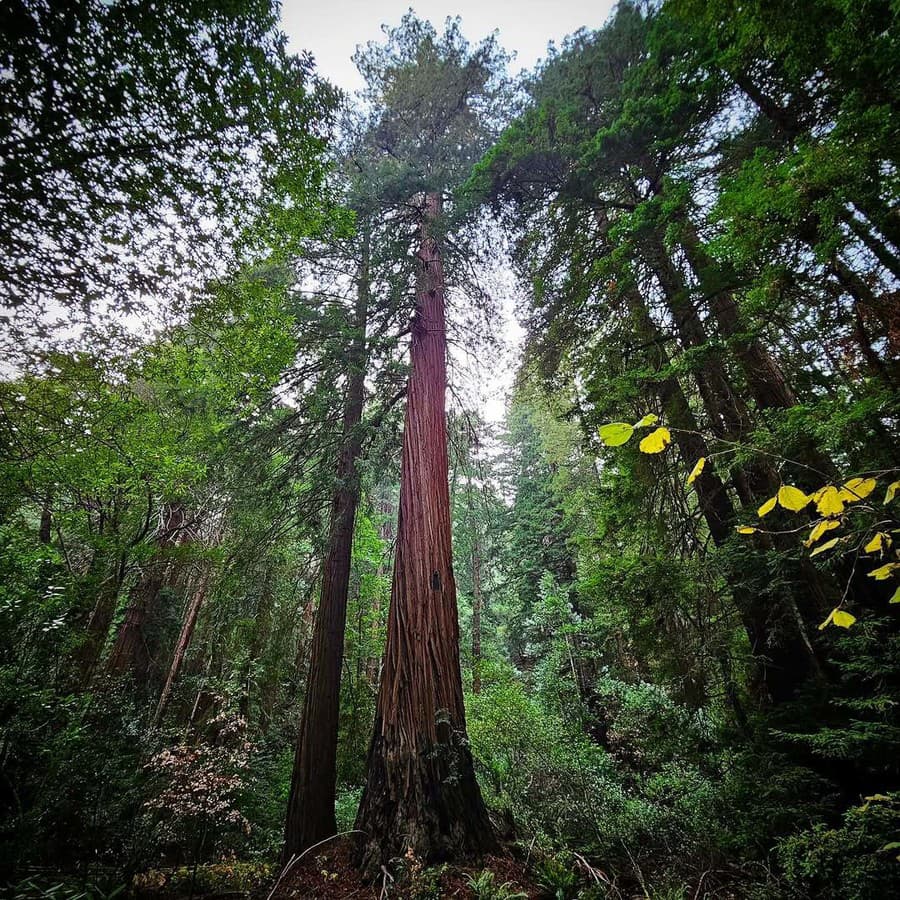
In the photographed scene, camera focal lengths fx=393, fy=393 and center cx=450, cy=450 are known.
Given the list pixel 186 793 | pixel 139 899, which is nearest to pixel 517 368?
pixel 186 793

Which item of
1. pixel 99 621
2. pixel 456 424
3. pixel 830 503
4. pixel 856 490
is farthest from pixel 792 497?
pixel 99 621

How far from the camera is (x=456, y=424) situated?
6.80 m

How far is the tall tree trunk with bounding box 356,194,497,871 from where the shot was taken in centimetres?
293

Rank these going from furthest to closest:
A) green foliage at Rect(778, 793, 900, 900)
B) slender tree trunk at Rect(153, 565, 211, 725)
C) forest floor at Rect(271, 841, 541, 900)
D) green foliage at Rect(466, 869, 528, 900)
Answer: slender tree trunk at Rect(153, 565, 211, 725) < forest floor at Rect(271, 841, 541, 900) < green foliage at Rect(466, 869, 528, 900) < green foliage at Rect(778, 793, 900, 900)

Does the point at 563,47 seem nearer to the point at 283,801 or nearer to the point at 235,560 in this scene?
the point at 235,560

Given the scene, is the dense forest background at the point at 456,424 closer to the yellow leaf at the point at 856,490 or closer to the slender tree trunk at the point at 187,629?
the yellow leaf at the point at 856,490

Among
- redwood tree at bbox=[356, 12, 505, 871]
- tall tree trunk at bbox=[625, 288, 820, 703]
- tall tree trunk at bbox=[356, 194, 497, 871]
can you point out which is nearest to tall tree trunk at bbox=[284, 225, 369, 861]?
redwood tree at bbox=[356, 12, 505, 871]

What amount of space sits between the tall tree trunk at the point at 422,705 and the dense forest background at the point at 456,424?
30 millimetres

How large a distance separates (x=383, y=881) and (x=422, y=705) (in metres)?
1.04

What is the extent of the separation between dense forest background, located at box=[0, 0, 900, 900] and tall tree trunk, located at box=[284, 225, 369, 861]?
0.17ft

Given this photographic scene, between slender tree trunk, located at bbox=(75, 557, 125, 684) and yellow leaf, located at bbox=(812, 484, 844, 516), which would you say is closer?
yellow leaf, located at bbox=(812, 484, 844, 516)

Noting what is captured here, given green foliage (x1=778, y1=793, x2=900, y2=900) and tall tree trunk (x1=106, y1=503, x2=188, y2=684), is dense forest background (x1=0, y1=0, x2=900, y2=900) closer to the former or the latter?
green foliage (x1=778, y1=793, x2=900, y2=900)

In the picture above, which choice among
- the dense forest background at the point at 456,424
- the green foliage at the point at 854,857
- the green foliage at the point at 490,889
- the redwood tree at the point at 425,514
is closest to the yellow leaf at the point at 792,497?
the dense forest background at the point at 456,424

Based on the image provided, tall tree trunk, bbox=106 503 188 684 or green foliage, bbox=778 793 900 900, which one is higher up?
tall tree trunk, bbox=106 503 188 684
